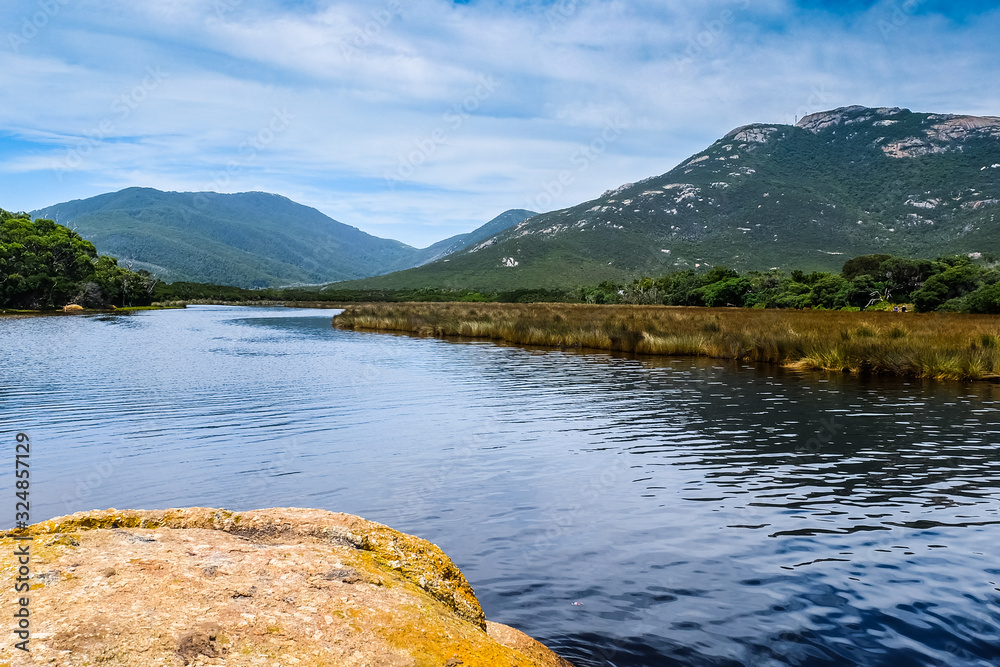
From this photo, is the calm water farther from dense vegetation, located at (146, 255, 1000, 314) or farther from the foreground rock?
dense vegetation, located at (146, 255, 1000, 314)

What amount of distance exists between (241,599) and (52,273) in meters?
113

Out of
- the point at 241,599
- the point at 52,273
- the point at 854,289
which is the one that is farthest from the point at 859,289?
the point at 52,273

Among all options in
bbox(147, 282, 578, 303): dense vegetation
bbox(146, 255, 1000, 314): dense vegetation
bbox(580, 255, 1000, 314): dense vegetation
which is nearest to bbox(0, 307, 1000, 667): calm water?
bbox(580, 255, 1000, 314): dense vegetation

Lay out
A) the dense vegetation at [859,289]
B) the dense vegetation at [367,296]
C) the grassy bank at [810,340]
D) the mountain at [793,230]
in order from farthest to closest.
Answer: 1. the mountain at [793,230]
2. the dense vegetation at [367,296]
3. the dense vegetation at [859,289]
4. the grassy bank at [810,340]

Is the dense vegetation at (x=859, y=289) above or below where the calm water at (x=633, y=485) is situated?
above

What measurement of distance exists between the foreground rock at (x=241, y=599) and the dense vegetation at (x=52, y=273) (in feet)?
339

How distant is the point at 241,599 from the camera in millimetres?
3014

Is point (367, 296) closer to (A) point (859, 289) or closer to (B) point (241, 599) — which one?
(A) point (859, 289)

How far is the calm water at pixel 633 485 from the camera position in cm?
537

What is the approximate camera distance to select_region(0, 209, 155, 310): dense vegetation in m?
87.4

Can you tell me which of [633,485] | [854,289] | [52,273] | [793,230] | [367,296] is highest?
[793,230]

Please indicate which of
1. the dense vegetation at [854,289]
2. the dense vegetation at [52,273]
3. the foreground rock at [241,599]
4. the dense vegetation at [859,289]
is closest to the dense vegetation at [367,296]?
the dense vegetation at [854,289]

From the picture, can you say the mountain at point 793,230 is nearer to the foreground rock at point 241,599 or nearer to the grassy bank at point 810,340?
the grassy bank at point 810,340

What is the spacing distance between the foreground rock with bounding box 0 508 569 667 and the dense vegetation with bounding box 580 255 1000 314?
4680cm
